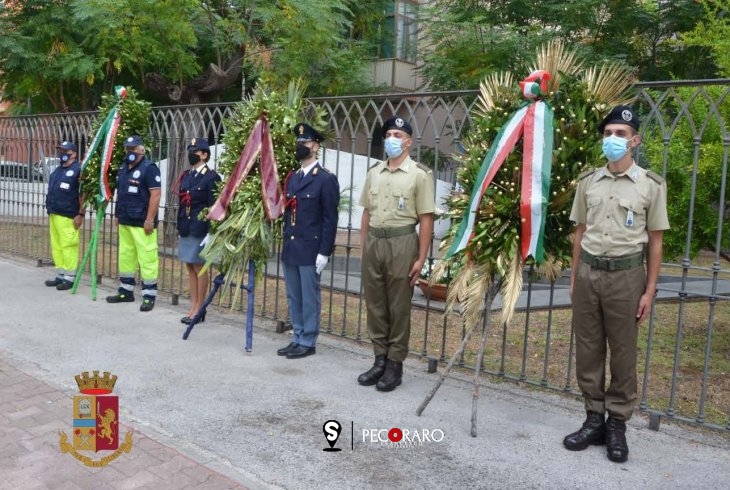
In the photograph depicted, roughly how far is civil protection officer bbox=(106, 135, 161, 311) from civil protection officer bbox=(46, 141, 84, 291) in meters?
1.36

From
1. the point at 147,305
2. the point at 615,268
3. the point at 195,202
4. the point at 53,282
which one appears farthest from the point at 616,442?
the point at 53,282

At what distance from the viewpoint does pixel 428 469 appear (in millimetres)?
3932

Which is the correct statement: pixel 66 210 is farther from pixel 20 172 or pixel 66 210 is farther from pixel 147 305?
pixel 20 172

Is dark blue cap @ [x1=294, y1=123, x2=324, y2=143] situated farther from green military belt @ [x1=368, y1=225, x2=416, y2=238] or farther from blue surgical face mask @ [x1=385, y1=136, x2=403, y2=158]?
green military belt @ [x1=368, y1=225, x2=416, y2=238]

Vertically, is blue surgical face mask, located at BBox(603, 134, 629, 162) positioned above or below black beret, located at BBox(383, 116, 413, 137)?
below

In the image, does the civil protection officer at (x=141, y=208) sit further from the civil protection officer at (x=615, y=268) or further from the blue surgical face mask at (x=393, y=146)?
the civil protection officer at (x=615, y=268)

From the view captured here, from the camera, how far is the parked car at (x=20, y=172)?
10.9 m

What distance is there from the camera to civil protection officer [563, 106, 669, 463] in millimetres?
4027

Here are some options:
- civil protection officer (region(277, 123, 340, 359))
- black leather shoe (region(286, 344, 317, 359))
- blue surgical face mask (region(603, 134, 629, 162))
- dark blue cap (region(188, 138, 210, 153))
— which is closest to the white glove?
civil protection officer (region(277, 123, 340, 359))

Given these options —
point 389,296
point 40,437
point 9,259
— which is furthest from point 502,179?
point 9,259

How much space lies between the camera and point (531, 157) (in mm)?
4387

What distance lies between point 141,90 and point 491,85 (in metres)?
14.2

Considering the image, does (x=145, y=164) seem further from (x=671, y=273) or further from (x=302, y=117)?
(x=671, y=273)

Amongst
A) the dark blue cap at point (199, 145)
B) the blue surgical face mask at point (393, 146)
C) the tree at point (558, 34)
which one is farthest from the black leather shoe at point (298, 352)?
the tree at point (558, 34)
